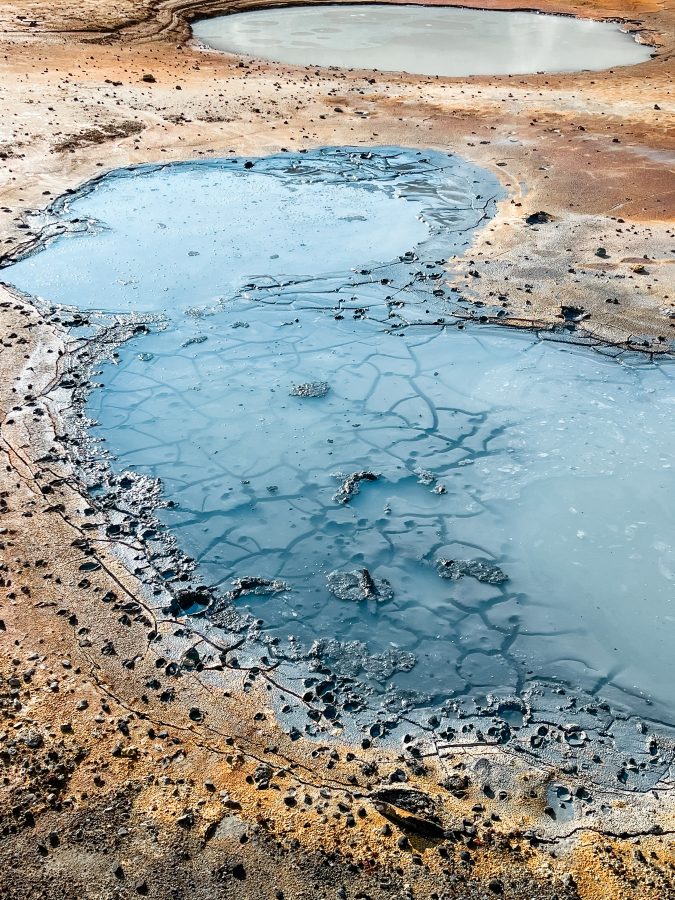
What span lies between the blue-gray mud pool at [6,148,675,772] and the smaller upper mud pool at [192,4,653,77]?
9289mm

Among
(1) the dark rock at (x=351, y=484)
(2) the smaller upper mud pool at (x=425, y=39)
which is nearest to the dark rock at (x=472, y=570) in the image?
(1) the dark rock at (x=351, y=484)

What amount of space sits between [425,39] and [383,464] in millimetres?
16377

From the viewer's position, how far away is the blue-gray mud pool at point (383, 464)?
459 cm

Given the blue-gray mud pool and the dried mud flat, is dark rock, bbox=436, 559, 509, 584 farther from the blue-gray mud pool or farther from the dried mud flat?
the dried mud flat

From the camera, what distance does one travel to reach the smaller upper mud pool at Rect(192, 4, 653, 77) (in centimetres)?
1691

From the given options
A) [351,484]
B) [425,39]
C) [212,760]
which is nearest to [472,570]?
[351,484]

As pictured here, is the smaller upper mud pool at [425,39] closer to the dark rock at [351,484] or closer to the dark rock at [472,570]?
the dark rock at [351,484]

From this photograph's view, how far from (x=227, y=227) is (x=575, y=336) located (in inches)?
167

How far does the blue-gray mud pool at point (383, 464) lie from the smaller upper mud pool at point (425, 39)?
929 cm

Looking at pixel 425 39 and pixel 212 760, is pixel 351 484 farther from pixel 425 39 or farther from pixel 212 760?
pixel 425 39

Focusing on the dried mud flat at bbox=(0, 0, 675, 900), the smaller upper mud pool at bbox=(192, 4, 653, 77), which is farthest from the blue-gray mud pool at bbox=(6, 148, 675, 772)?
the smaller upper mud pool at bbox=(192, 4, 653, 77)

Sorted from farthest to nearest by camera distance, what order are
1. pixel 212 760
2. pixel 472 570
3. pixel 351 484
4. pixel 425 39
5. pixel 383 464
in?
pixel 425 39, pixel 383 464, pixel 351 484, pixel 472 570, pixel 212 760

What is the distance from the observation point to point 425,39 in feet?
62.2

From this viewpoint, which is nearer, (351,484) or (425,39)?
(351,484)
